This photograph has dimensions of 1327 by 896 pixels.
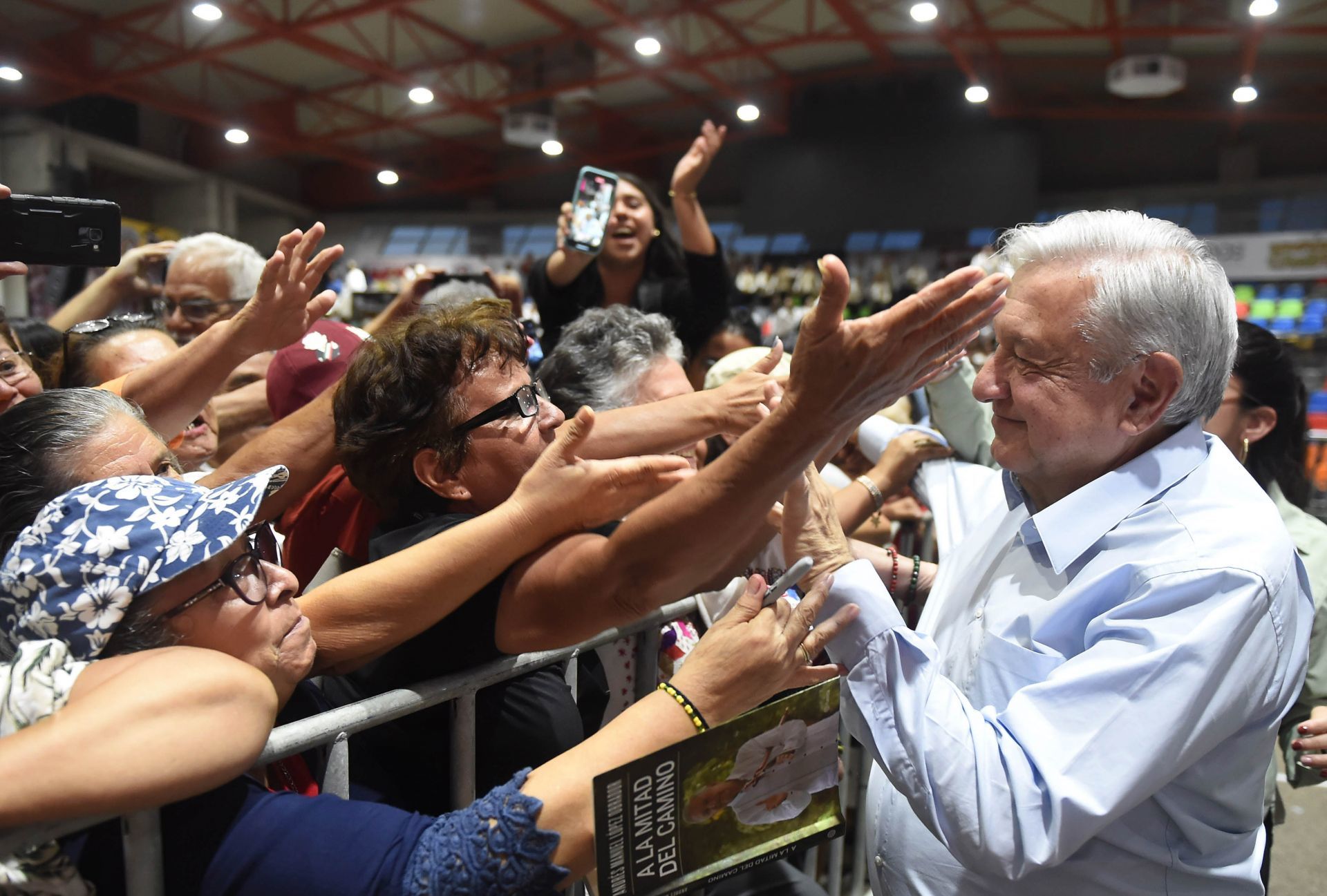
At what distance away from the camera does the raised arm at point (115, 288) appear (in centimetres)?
272

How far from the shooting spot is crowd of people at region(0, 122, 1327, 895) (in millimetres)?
917

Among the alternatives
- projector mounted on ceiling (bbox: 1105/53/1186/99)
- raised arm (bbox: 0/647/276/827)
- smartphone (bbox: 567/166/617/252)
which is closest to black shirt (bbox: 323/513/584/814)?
raised arm (bbox: 0/647/276/827)

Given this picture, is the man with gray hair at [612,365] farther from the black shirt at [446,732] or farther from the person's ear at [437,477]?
the black shirt at [446,732]

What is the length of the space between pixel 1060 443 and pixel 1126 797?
0.46 meters

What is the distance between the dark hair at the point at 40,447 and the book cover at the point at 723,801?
0.75 m

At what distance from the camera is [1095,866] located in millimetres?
1194

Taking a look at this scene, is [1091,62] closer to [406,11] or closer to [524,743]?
[406,11]

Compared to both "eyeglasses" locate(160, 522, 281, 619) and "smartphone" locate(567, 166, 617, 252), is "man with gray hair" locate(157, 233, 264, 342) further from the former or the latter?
"eyeglasses" locate(160, 522, 281, 619)

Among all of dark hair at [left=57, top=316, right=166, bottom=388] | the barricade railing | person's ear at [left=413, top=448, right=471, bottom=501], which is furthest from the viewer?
dark hair at [left=57, top=316, right=166, bottom=388]

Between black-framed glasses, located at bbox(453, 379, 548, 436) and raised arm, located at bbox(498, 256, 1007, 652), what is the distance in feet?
0.95

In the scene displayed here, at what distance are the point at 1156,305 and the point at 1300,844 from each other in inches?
95.1

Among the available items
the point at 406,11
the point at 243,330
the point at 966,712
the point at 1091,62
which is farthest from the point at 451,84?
the point at 966,712

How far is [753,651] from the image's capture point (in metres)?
1.13

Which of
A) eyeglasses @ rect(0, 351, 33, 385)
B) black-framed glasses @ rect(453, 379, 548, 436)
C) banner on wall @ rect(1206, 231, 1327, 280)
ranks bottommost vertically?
black-framed glasses @ rect(453, 379, 548, 436)
